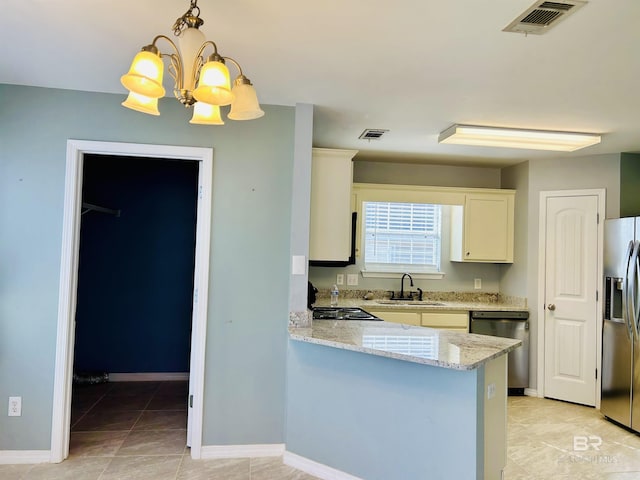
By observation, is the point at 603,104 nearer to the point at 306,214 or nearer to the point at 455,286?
the point at 306,214

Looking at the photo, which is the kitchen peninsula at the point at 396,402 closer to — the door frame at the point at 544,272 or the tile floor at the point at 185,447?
the tile floor at the point at 185,447

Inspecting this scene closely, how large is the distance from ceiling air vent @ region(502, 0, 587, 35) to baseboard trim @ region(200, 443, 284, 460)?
9.52 feet

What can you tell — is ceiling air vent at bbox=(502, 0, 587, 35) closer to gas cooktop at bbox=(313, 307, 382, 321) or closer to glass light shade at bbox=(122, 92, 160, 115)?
glass light shade at bbox=(122, 92, 160, 115)

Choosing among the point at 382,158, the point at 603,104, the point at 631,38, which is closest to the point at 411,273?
the point at 382,158

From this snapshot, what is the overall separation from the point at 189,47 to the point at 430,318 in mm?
3489

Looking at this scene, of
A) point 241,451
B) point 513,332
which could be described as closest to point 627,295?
point 513,332

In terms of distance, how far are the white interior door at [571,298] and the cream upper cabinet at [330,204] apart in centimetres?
239

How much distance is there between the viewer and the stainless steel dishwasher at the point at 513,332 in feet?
13.9

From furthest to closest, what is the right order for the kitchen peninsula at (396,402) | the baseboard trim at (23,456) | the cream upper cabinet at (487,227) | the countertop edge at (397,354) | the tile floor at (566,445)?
the cream upper cabinet at (487,227)
the tile floor at (566,445)
the baseboard trim at (23,456)
the kitchen peninsula at (396,402)
the countertop edge at (397,354)

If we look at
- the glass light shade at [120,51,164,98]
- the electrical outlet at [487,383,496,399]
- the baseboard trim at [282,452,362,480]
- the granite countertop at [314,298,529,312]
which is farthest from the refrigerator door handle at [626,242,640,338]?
the glass light shade at [120,51,164,98]

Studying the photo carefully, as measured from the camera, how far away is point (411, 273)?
4828 millimetres

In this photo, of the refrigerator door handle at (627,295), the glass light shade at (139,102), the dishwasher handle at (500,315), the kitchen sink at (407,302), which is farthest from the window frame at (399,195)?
the glass light shade at (139,102)

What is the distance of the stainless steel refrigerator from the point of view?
341 centimetres
